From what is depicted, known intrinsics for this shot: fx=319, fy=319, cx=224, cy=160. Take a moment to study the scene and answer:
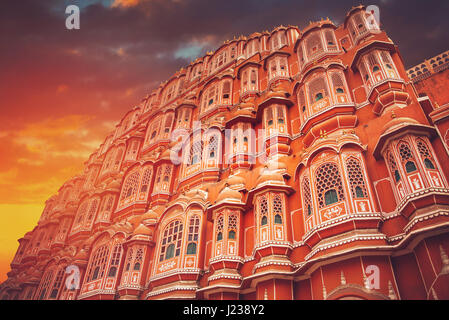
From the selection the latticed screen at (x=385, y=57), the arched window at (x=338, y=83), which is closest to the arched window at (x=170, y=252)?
the arched window at (x=338, y=83)

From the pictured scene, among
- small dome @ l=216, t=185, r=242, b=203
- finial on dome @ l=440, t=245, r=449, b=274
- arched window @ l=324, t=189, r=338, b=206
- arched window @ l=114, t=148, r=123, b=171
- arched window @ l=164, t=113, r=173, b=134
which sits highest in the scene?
arched window @ l=164, t=113, r=173, b=134

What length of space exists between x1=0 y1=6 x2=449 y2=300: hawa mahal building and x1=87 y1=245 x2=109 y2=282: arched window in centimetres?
11

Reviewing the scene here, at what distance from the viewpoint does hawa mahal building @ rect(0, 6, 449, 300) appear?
33.8 ft

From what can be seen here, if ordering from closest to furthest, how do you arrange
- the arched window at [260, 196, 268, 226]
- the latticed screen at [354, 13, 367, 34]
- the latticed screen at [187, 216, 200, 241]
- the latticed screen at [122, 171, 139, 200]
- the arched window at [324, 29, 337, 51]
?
the arched window at [260, 196, 268, 226]
the latticed screen at [187, 216, 200, 241]
the latticed screen at [354, 13, 367, 34]
the arched window at [324, 29, 337, 51]
the latticed screen at [122, 171, 139, 200]

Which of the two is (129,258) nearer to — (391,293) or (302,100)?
(302,100)

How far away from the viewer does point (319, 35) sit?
21641mm

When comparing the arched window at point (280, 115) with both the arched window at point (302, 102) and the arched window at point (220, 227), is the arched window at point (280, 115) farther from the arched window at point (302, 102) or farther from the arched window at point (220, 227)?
the arched window at point (220, 227)

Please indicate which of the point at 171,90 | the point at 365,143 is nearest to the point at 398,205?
the point at 365,143

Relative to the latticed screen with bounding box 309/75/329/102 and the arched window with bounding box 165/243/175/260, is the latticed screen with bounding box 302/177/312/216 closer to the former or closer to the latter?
the latticed screen with bounding box 309/75/329/102

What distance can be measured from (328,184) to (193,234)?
24.1 ft

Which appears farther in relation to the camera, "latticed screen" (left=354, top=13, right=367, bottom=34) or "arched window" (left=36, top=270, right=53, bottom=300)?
"arched window" (left=36, top=270, right=53, bottom=300)

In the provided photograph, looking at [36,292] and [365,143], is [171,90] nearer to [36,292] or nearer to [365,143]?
[36,292]

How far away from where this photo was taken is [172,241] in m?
16.7

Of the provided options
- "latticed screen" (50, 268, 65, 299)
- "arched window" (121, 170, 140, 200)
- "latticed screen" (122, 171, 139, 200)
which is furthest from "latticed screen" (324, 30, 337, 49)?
"latticed screen" (50, 268, 65, 299)
